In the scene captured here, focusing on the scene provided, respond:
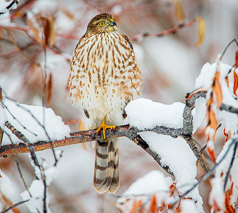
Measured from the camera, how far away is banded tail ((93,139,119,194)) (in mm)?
3850

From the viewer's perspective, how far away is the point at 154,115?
2.62 metres

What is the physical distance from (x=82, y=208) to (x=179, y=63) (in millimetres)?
4190

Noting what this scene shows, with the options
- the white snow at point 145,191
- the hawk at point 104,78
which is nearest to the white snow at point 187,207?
the white snow at point 145,191

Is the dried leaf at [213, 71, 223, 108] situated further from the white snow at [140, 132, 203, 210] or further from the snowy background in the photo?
the white snow at [140, 132, 203, 210]

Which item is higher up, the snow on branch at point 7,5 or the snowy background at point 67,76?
the snowy background at point 67,76

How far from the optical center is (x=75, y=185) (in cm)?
764

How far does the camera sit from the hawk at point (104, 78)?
359 centimetres

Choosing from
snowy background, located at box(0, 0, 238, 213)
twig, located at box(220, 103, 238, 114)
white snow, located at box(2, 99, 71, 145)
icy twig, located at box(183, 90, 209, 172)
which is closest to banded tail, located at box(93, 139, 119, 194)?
snowy background, located at box(0, 0, 238, 213)

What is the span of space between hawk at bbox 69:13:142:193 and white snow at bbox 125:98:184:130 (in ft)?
2.42

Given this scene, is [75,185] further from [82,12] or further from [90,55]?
[90,55]

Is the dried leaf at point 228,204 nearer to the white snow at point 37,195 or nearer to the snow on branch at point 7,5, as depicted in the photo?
the white snow at point 37,195

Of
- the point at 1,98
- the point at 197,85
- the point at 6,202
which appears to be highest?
the point at 1,98

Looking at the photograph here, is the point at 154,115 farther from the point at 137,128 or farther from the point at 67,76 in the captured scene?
the point at 67,76

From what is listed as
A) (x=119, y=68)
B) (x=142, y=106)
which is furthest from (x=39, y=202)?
(x=119, y=68)
